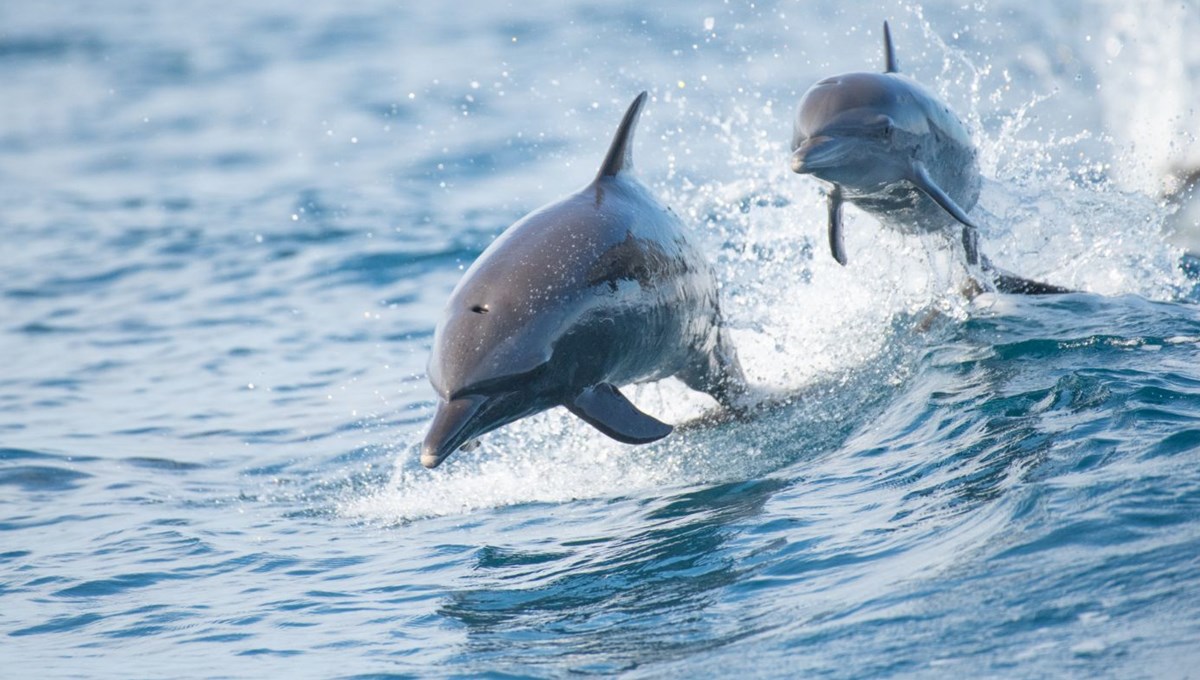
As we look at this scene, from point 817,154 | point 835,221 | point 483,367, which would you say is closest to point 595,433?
point 835,221

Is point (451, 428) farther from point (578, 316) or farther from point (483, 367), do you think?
point (578, 316)

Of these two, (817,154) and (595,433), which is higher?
(817,154)

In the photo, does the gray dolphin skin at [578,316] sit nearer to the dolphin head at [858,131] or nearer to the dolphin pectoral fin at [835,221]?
the dolphin pectoral fin at [835,221]

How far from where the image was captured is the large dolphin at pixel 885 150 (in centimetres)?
796

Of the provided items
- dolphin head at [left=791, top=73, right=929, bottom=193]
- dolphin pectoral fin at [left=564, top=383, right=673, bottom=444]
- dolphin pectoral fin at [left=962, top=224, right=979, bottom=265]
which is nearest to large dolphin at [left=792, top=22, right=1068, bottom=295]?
dolphin head at [left=791, top=73, right=929, bottom=193]

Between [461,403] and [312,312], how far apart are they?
8.53m

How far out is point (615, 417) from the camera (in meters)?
6.70

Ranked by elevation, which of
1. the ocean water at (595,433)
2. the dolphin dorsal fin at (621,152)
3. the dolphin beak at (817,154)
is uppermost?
the dolphin dorsal fin at (621,152)

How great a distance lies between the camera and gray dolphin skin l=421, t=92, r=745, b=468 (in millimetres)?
6312

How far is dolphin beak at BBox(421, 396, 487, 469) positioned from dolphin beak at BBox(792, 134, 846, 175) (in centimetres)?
241

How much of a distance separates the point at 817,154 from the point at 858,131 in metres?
0.40

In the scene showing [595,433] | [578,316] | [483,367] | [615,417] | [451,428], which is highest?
[578,316]

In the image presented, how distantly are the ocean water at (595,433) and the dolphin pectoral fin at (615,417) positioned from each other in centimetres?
53

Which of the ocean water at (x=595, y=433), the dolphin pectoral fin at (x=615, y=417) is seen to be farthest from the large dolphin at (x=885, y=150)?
the dolphin pectoral fin at (x=615, y=417)
